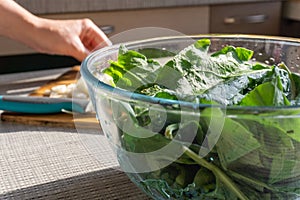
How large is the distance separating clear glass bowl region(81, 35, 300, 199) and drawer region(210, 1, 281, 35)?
1.64 metres

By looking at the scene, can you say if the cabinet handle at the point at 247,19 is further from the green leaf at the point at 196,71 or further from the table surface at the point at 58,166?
the green leaf at the point at 196,71

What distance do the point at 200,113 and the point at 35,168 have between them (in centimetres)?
32

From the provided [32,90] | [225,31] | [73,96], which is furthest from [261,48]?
[225,31]

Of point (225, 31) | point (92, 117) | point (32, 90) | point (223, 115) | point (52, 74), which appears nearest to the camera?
point (223, 115)

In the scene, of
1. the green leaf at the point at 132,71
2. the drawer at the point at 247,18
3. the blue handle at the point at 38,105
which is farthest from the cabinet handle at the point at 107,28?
the green leaf at the point at 132,71

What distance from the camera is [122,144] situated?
44cm

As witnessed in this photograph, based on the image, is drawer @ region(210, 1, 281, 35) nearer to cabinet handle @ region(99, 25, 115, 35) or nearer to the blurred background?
the blurred background

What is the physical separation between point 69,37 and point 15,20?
5.8 inches

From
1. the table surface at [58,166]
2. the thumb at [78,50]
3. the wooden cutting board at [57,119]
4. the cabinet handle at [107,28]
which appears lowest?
the cabinet handle at [107,28]

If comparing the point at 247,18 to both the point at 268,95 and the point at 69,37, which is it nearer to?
the point at 69,37

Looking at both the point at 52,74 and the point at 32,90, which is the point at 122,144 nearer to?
the point at 32,90

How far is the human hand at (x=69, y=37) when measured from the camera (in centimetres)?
106

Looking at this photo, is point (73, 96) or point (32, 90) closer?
point (73, 96)

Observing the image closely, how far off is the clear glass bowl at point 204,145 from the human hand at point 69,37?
0.63m
